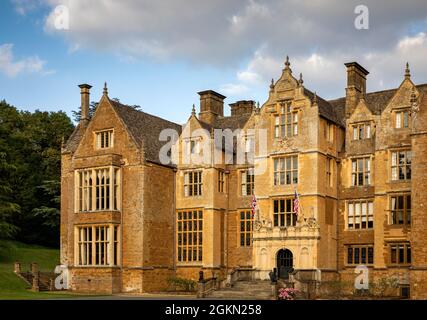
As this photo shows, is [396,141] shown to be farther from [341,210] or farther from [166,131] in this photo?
[166,131]

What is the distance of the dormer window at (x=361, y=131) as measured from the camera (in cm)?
3700

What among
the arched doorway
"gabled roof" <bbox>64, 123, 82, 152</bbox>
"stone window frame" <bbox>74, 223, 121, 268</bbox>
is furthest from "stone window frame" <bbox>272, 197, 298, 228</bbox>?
"gabled roof" <bbox>64, 123, 82, 152</bbox>

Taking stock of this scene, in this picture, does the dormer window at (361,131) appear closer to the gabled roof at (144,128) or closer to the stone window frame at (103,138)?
the gabled roof at (144,128)

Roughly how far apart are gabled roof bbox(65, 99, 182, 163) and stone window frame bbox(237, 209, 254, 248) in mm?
6067

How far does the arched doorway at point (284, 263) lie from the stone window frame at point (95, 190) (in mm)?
9998

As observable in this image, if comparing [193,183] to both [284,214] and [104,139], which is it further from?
[284,214]

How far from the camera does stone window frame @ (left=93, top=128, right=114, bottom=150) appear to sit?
41.1 m

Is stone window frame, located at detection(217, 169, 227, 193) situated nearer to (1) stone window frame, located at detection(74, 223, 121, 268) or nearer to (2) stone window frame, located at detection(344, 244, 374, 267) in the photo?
(1) stone window frame, located at detection(74, 223, 121, 268)

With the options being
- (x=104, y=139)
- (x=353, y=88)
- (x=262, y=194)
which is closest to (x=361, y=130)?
(x=353, y=88)

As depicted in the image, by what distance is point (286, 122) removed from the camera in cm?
3750

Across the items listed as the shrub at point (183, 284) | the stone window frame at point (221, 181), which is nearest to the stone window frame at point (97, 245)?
the shrub at point (183, 284)

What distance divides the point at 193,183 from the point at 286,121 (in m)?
7.36
